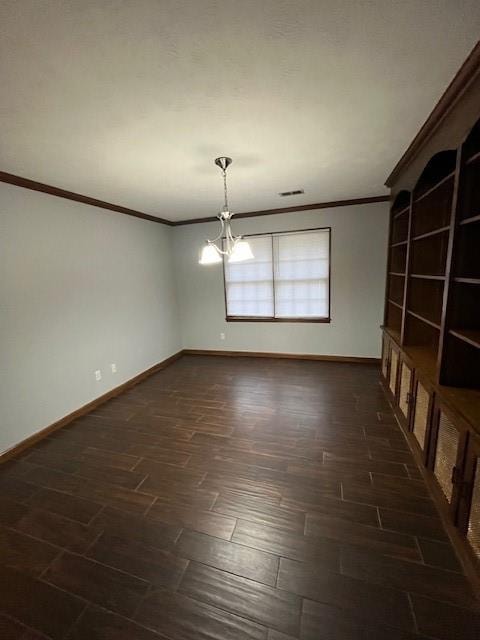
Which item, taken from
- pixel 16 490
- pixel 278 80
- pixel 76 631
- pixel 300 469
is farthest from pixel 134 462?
pixel 278 80

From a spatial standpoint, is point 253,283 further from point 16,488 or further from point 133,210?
point 16,488

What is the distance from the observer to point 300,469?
6.91 ft

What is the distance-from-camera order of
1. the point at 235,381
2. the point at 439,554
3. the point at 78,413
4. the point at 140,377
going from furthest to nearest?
the point at 140,377 < the point at 235,381 < the point at 78,413 < the point at 439,554

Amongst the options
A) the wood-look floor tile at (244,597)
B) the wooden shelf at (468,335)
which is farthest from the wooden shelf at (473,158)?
the wood-look floor tile at (244,597)

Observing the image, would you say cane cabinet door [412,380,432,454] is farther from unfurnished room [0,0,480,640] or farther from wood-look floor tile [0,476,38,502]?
wood-look floor tile [0,476,38,502]

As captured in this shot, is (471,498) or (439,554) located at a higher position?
(471,498)

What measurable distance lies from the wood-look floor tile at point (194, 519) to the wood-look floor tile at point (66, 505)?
16.0 inches

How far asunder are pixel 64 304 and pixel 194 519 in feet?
8.24

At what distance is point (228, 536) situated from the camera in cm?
159

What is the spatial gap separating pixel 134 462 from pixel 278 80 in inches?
111

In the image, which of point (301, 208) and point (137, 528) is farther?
point (301, 208)

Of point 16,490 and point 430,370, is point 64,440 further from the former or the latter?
point 430,370

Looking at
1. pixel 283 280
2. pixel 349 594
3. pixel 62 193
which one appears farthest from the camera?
pixel 283 280

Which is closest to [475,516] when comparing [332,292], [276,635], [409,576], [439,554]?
[439,554]
